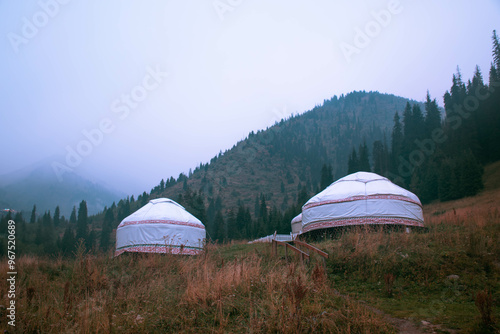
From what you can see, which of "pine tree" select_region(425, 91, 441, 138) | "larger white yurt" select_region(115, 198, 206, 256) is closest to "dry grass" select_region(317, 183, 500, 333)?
"larger white yurt" select_region(115, 198, 206, 256)

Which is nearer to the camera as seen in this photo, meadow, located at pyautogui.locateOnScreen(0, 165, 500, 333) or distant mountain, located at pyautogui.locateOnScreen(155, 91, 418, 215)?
meadow, located at pyautogui.locateOnScreen(0, 165, 500, 333)

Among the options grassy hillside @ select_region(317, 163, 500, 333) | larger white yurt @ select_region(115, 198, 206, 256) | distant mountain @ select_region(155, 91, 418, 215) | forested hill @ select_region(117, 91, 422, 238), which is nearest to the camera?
grassy hillside @ select_region(317, 163, 500, 333)

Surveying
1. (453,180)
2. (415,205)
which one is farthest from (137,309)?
(453,180)

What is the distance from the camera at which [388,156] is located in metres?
51.9

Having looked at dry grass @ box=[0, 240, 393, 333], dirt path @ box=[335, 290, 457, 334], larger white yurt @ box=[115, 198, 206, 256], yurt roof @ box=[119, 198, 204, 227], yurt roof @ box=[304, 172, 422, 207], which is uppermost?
yurt roof @ box=[304, 172, 422, 207]

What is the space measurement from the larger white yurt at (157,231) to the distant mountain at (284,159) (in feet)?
108

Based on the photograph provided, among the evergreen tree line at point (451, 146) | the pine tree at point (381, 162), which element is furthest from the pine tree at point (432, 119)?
the pine tree at point (381, 162)

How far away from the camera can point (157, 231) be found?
1487cm

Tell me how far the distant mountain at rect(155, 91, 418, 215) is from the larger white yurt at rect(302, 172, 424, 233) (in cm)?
3762

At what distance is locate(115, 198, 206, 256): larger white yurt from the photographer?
14586 millimetres

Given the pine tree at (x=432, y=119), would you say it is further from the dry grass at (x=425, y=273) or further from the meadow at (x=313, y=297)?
the meadow at (x=313, y=297)

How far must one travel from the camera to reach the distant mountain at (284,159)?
76875mm

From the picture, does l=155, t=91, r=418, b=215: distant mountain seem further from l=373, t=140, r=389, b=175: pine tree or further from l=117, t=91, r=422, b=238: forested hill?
l=373, t=140, r=389, b=175: pine tree

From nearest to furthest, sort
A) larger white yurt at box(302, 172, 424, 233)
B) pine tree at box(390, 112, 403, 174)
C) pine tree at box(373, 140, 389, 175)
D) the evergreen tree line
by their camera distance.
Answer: larger white yurt at box(302, 172, 424, 233) < the evergreen tree line < pine tree at box(390, 112, 403, 174) < pine tree at box(373, 140, 389, 175)
